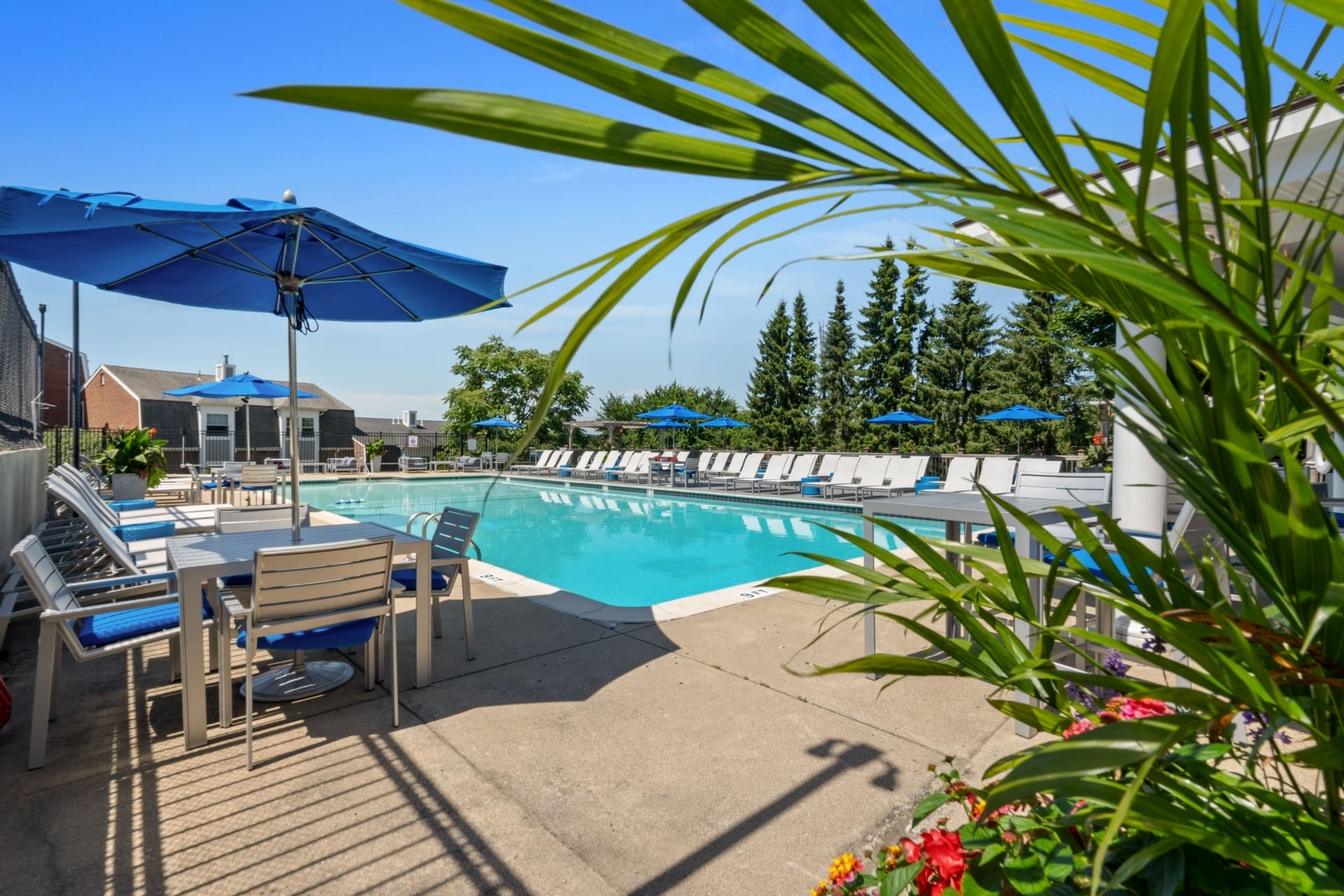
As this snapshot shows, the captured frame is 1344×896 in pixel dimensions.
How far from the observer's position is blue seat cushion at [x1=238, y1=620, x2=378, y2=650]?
9.39ft

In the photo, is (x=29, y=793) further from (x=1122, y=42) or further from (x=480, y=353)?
(x=480, y=353)

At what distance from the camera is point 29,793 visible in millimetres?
2379

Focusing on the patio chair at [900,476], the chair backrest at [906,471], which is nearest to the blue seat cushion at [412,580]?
the patio chair at [900,476]

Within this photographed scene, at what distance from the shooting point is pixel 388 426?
44.7 metres

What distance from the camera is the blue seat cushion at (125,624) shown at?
9.09 feet

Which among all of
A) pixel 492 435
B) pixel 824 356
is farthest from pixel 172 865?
pixel 824 356

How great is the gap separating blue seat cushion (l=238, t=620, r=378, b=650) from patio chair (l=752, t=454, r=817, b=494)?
12.6m

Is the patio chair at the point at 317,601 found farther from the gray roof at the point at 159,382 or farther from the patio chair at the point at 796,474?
the gray roof at the point at 159,382

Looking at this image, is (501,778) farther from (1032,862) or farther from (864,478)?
(864,478)

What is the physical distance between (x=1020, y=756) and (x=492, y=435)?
2988 centimetres

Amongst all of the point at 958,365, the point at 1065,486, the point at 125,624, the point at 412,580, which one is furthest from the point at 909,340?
the point at 125,624

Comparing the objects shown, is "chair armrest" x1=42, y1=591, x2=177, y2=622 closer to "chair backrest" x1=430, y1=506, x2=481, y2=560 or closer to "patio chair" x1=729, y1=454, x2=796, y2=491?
"chair backrest" x1=430, y1=506, x2=481, y2=560

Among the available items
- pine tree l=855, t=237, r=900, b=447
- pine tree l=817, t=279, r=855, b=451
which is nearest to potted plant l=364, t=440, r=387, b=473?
pine tree l=817, t=279, r=855, b=451

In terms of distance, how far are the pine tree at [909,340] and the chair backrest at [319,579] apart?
85.2 ft
